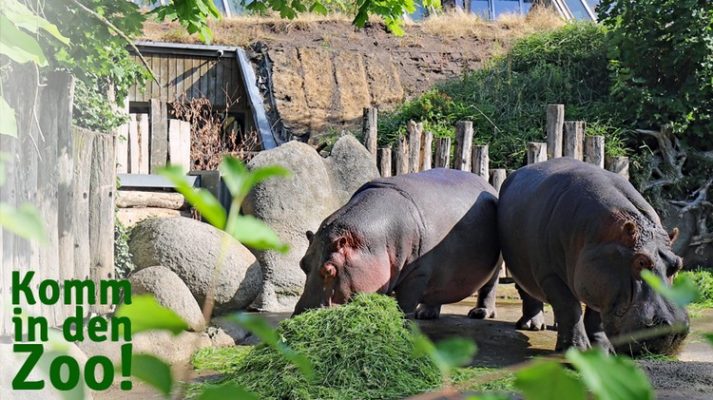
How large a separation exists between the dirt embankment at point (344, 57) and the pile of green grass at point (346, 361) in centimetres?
791

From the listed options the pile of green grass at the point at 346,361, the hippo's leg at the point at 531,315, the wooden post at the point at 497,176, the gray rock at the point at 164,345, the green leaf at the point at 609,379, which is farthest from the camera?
the wooden post at the point at 497,176

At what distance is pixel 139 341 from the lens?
5.36m

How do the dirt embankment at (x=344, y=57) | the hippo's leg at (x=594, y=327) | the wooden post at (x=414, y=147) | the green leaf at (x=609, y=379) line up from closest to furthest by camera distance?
the green leaf at (x=609, y=379), the hippo's leg at (x=594, y=327), the wooden post at (x=414, y=147), the dirt embankment at (x=344, y=57)

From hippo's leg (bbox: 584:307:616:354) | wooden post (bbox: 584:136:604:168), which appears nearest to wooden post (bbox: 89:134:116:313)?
hippo's leg (bbox: 584:307:616:354)

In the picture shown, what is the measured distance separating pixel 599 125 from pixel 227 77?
5.84m

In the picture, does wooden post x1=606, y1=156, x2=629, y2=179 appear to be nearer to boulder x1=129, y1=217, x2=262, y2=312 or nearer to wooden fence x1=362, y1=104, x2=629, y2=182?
wooden fence x1=362, y1=104, x2=629, y2=182

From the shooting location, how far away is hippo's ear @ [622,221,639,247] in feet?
15.6

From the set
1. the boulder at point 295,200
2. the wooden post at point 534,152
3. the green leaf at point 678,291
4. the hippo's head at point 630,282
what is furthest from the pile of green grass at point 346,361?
the wooden post at point 534,152

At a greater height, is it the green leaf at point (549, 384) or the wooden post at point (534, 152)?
the wooden post at point (534, 152)

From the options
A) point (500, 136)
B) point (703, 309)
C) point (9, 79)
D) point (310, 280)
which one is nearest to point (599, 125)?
point (500, 136)

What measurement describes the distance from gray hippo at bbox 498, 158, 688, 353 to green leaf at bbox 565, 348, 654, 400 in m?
3.92

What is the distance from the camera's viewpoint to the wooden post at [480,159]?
9523 mm

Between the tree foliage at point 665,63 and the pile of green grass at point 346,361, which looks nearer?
the pile of green grass at point 346,361

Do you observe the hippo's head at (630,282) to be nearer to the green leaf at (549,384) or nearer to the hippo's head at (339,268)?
the hippo's head at (339,268)
